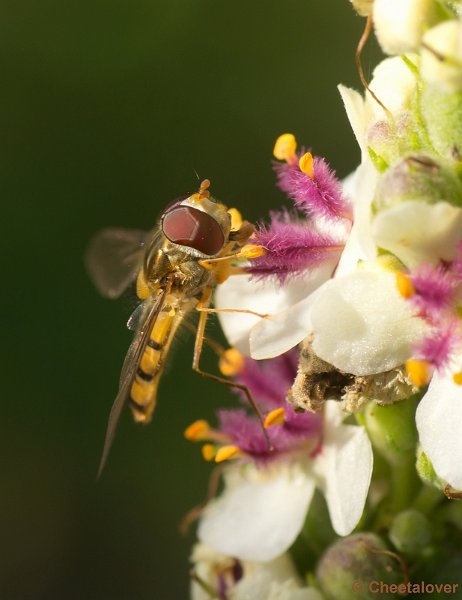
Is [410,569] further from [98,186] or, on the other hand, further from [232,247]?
[98,186]

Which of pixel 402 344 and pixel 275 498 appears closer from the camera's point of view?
pixel 402 344

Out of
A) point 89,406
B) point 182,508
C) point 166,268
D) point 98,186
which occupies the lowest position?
point 182,508

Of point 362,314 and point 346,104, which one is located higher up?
point 346,104

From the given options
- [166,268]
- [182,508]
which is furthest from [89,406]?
[166,268]

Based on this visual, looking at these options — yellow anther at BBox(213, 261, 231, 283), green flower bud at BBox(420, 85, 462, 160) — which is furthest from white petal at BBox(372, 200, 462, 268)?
yellow anther at BBox(213, 261, 231, 283)

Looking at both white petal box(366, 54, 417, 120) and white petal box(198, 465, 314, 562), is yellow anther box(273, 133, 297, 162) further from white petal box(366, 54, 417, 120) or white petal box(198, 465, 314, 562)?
white petal box(198, 465, 314, 562)

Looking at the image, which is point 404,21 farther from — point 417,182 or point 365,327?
point 365,327

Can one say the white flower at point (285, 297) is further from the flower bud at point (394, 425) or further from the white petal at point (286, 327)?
the flower bud at point (394, 425)

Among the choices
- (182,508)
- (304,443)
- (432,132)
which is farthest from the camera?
(182,508)
